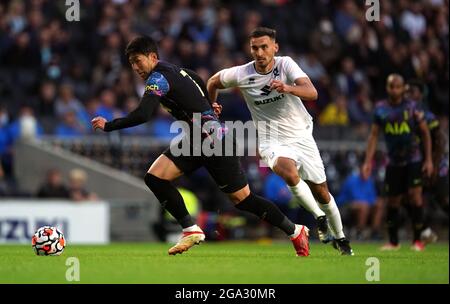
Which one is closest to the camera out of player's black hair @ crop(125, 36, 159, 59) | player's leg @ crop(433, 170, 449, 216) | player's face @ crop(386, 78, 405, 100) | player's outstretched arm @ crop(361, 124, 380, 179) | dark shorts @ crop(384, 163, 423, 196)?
player's black hair @ crop(125, 36, 159, 59)

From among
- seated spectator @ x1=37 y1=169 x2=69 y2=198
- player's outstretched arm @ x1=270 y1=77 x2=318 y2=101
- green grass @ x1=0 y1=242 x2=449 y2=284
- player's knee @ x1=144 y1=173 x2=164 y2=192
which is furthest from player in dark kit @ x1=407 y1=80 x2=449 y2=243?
seated spectator @ x1=37 y1=169 x2=69 y2=198

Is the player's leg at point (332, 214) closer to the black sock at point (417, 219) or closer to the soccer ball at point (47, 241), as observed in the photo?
the soccer ball at point (47, 241)

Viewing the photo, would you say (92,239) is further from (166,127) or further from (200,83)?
(200,83)

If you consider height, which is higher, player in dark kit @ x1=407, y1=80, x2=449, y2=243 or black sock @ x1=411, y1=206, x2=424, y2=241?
player in dark kit @ x1=407, y1=80, x2=449, y2=243

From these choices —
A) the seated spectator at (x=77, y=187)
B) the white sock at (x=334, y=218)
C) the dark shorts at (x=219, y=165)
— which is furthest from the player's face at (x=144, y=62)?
the seated spectator at (x=77, y=187)

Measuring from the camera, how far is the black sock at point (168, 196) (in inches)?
456

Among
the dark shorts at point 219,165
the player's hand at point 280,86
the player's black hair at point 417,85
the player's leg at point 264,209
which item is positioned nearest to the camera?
the player's hand at point 280,86

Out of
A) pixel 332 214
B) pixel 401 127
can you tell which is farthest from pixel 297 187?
pixel 401 127

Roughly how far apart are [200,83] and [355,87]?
13.6 metres

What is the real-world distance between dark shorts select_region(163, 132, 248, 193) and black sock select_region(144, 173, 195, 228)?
0.86 ft

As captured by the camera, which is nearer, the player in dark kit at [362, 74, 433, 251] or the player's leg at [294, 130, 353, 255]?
the player's leg at [294, 130, 353, 255]

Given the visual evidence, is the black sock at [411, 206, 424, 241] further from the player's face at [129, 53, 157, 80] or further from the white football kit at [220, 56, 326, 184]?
the player's face at [129, 53, 157, 80]

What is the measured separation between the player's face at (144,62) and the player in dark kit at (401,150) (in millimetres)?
4764

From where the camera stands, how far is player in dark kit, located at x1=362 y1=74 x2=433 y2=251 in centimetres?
1534
